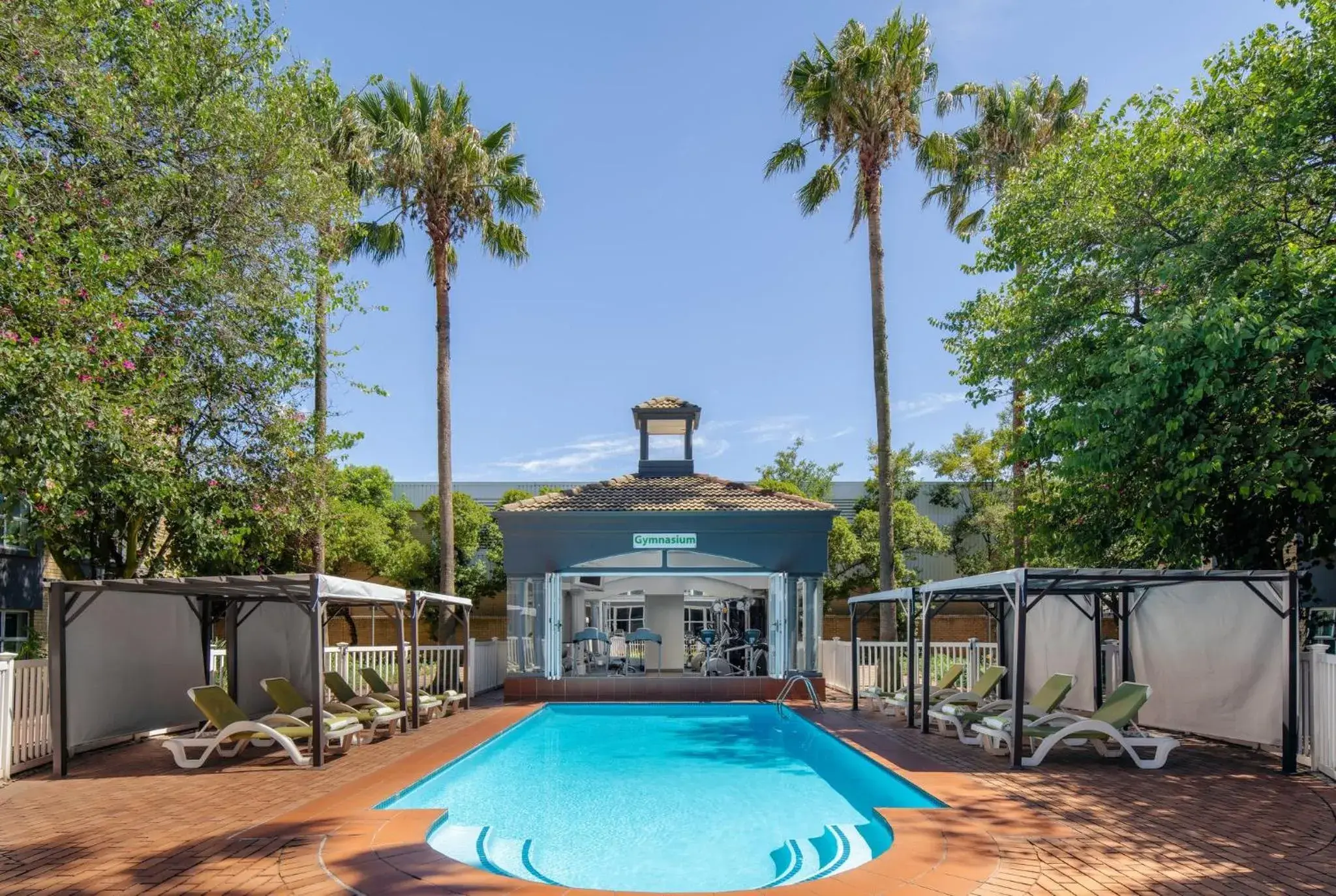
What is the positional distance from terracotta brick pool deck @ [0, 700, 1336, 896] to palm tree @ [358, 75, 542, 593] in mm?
10886

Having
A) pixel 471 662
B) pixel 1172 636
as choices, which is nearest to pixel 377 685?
pixel 471 662

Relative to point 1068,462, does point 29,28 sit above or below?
above

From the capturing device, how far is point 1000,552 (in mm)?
29844

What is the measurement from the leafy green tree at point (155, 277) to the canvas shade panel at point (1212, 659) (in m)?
12.6

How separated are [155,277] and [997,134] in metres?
18.4

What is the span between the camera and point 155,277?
1145cm

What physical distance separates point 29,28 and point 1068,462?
491 inches

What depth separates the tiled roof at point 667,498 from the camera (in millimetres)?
18625

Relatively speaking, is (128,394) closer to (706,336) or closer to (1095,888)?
(1095,888)

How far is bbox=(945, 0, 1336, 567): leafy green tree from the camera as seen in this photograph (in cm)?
984

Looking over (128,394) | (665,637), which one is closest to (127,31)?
(128,394)

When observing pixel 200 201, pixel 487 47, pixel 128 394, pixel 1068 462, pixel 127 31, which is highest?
pixel 487 47

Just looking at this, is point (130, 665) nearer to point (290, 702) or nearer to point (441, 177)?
point (290, 702)

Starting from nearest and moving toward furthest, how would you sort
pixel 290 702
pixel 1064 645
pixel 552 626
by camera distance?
1. pixel 290 702
2. pixel 1064 645
3. pixel 552 626
